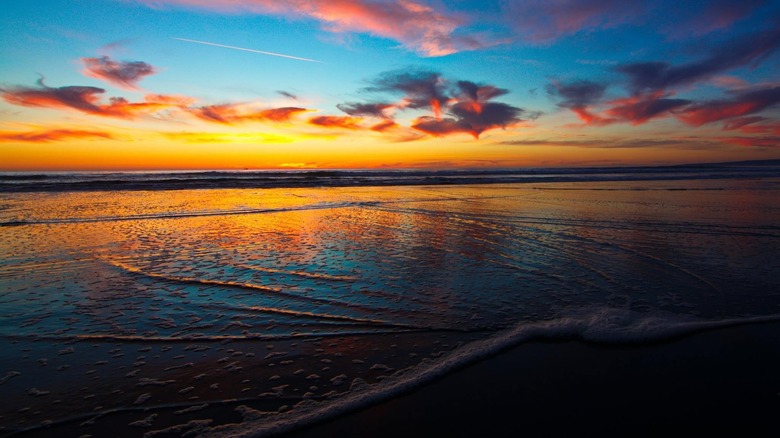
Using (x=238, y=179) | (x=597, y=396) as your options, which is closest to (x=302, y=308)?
(x=597, y=396)

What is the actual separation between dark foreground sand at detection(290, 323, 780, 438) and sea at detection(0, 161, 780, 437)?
23cm

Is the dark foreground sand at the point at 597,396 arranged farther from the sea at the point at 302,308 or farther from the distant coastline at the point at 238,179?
the distant coastline at the point at 238,179

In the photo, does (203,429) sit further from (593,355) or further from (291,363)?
(593,355)

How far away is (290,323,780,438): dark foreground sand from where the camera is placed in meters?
3.03

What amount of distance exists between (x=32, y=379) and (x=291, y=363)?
2.37m

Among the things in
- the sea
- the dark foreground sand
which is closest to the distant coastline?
the sea

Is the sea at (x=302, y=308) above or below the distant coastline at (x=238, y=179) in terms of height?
below

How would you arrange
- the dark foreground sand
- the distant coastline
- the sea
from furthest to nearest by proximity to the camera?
the distant coastline, the sea, the dark foreground sand

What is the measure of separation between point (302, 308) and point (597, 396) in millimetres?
3645

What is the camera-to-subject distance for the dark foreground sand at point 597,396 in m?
3.03

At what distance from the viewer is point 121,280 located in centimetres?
668

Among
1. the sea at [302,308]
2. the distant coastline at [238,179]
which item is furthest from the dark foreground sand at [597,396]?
the distant coastline at [238,179]

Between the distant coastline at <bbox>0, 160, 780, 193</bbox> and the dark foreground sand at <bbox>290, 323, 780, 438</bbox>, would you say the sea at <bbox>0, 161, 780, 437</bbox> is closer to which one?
the dark foreground sand at <bbox>290, 323, 780, 438</bbox>

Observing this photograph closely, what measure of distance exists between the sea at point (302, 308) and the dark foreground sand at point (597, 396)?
23 cm
